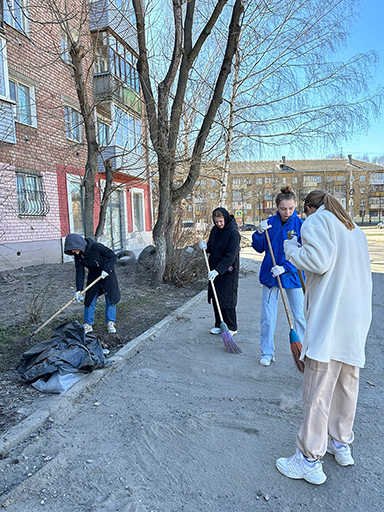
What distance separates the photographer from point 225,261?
470cm

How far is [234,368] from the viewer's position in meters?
3.94

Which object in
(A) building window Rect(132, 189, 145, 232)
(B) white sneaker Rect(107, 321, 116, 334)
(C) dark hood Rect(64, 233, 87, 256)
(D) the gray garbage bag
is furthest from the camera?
(A) building window Rect(132, 189, 145, 232)

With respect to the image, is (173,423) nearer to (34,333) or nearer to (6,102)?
(34,333)

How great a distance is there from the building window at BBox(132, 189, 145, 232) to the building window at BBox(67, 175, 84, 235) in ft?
16.2

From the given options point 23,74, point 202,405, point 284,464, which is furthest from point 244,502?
point 23,74

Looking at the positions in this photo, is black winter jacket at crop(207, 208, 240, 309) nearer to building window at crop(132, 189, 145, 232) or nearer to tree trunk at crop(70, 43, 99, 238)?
tree trunk at crop(70, 43, 99, 238)

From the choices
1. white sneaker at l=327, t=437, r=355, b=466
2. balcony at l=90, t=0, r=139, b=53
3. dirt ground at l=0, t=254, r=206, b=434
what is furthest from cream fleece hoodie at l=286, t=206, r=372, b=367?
balcony at l=90, t=0, r=139, b=53

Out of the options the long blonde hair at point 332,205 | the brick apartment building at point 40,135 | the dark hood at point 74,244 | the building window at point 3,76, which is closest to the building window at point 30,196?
the brick apartment building at point 40,135

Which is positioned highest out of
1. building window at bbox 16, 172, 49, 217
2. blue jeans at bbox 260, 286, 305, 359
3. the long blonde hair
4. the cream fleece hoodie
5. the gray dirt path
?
building window at bbox 16, 172, 49, 217

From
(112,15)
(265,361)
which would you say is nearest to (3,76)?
(112,15)

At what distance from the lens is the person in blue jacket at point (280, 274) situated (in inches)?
149

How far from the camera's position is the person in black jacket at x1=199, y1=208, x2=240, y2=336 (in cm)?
470

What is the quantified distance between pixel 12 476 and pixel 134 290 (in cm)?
554

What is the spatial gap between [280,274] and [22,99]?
37.2 ft
